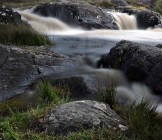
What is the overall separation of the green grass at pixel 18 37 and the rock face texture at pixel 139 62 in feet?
13.2

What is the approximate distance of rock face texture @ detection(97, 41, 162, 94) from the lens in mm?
12219

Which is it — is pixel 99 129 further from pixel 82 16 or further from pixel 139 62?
pixel 82 16

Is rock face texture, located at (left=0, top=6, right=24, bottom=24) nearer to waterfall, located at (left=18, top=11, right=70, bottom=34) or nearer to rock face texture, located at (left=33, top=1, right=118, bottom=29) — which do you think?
waterfall, located at (left=18, top=11, right=70, bottom=34)

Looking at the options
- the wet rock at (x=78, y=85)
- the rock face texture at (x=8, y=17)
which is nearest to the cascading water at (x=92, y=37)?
the wet rock at (x=78, y=85)

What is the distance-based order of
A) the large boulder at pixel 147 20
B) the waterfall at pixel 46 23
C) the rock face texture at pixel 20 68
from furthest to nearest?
the large boulder at pixel 147 20
the waterfall at pixel 46 23
the rock face texture at pixel 20 68

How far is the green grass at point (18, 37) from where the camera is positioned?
53.7ft

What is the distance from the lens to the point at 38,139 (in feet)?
23.8

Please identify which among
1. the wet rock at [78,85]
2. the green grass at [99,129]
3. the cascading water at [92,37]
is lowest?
the cascading water at [92,37]

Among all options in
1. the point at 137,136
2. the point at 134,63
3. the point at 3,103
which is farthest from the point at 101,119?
the point at 134,63

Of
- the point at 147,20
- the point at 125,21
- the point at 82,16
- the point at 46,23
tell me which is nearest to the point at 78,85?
the point at 46,23

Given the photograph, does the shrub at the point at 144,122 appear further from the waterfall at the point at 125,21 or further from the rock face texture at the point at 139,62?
the waterfall at the point at 125,21

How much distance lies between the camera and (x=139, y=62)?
13.0 meters

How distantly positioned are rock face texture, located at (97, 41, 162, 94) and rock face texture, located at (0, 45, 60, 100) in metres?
2.49

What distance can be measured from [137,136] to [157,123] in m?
0.80
